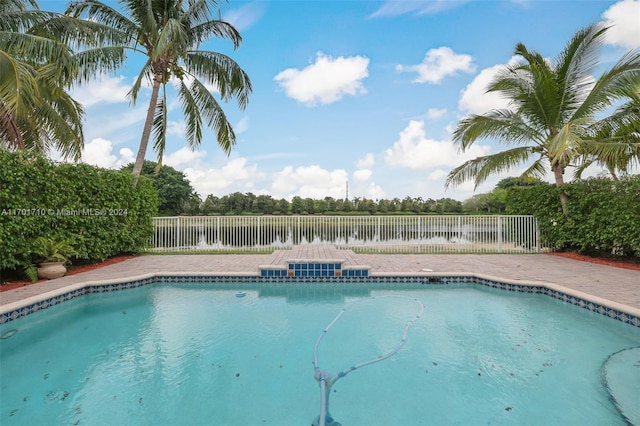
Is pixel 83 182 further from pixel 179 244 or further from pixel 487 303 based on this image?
pixel 487 303

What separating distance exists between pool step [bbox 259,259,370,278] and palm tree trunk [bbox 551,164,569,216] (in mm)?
6764

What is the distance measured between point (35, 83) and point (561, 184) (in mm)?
12932

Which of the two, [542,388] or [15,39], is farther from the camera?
[15,39]

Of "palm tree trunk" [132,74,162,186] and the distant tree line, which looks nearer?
"palm tree trunk" [132,74,162,186]

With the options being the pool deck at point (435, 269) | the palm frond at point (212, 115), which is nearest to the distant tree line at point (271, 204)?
the palm frond at point (212, 115)

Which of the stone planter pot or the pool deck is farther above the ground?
the stone planter pot

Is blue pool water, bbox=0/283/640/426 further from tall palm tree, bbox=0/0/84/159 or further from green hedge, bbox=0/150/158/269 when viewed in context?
tall palm tree, bbox=0/0/84/159

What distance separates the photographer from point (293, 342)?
3.82 meters

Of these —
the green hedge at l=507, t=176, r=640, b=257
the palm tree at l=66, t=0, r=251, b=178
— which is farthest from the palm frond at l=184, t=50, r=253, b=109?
the green hedge at l=507, t=176, r=640, b=257

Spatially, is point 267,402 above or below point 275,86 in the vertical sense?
below

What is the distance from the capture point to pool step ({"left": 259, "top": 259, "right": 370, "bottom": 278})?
249 inches

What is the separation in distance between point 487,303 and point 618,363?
2.05 meters

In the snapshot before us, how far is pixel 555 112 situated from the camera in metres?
9.02

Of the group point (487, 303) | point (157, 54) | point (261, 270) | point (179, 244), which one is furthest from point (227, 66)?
point (487, 303)
